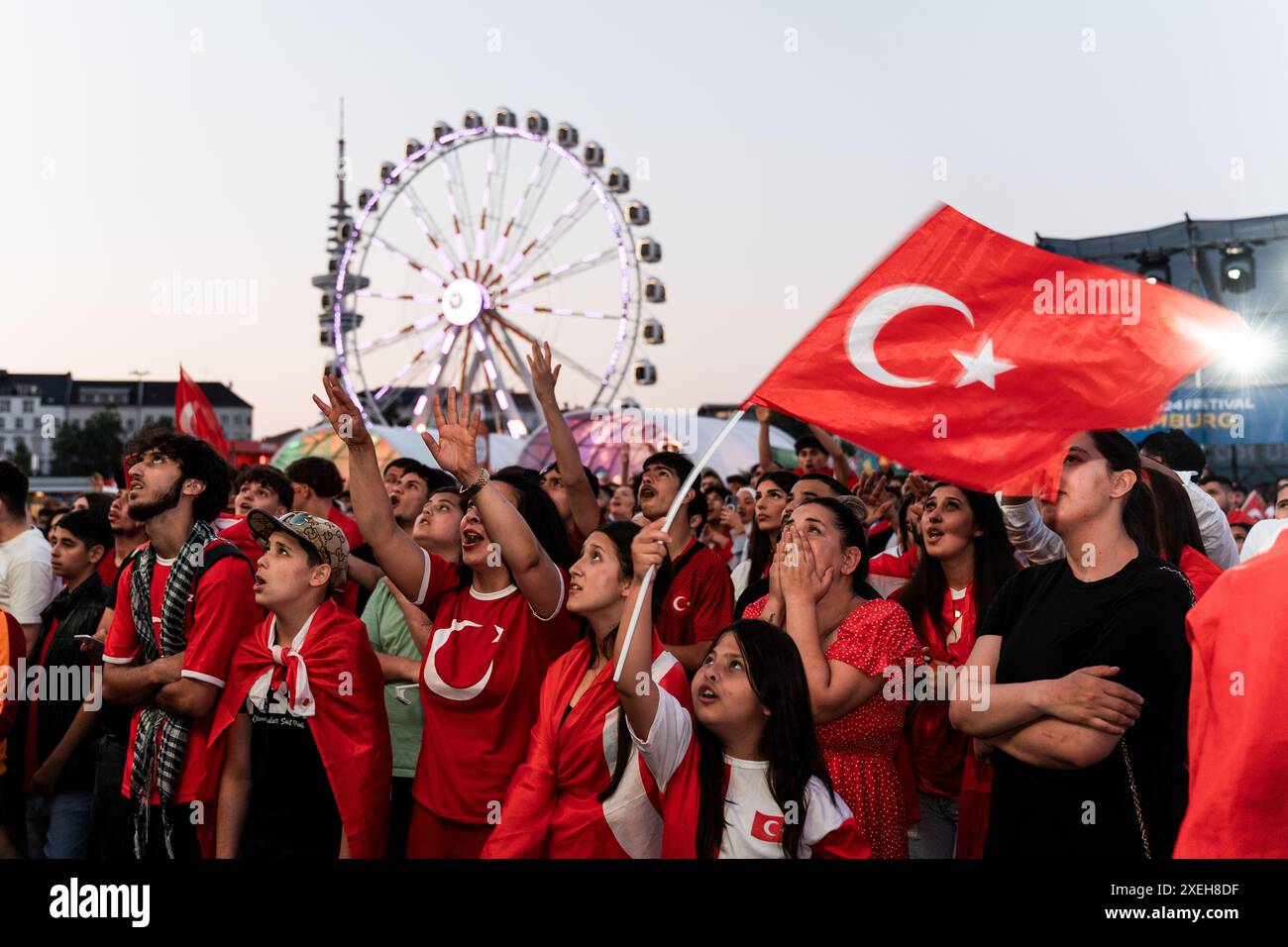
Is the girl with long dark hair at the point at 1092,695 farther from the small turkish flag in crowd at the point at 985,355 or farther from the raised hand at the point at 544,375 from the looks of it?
the raised hand at the point at 544,375

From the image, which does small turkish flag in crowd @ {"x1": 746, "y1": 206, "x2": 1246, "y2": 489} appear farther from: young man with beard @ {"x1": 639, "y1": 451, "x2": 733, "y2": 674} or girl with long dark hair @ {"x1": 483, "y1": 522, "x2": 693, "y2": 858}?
young man with beard @ {"x1": 639, "y1": 451, "x2": 733, "y2": 674}

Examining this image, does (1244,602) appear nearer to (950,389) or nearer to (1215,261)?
(950,389)

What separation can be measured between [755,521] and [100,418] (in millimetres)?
84978

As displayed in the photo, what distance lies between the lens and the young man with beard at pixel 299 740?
3.78 metres

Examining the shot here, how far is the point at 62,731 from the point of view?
5094 mm

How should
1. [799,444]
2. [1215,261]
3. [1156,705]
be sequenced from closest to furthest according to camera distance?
[1156,705]
[799,444]
[1215,261]

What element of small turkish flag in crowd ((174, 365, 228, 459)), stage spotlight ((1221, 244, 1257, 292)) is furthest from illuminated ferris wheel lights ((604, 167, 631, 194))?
small turkish flag in crowd ((174, 365, 228, 459))

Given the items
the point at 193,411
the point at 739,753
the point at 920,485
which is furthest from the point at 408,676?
the point at 193,411

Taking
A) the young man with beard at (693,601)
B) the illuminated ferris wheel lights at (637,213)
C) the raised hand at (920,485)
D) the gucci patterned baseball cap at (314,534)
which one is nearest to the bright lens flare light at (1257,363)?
the illuminated ferris wheel lights at (637,213)
